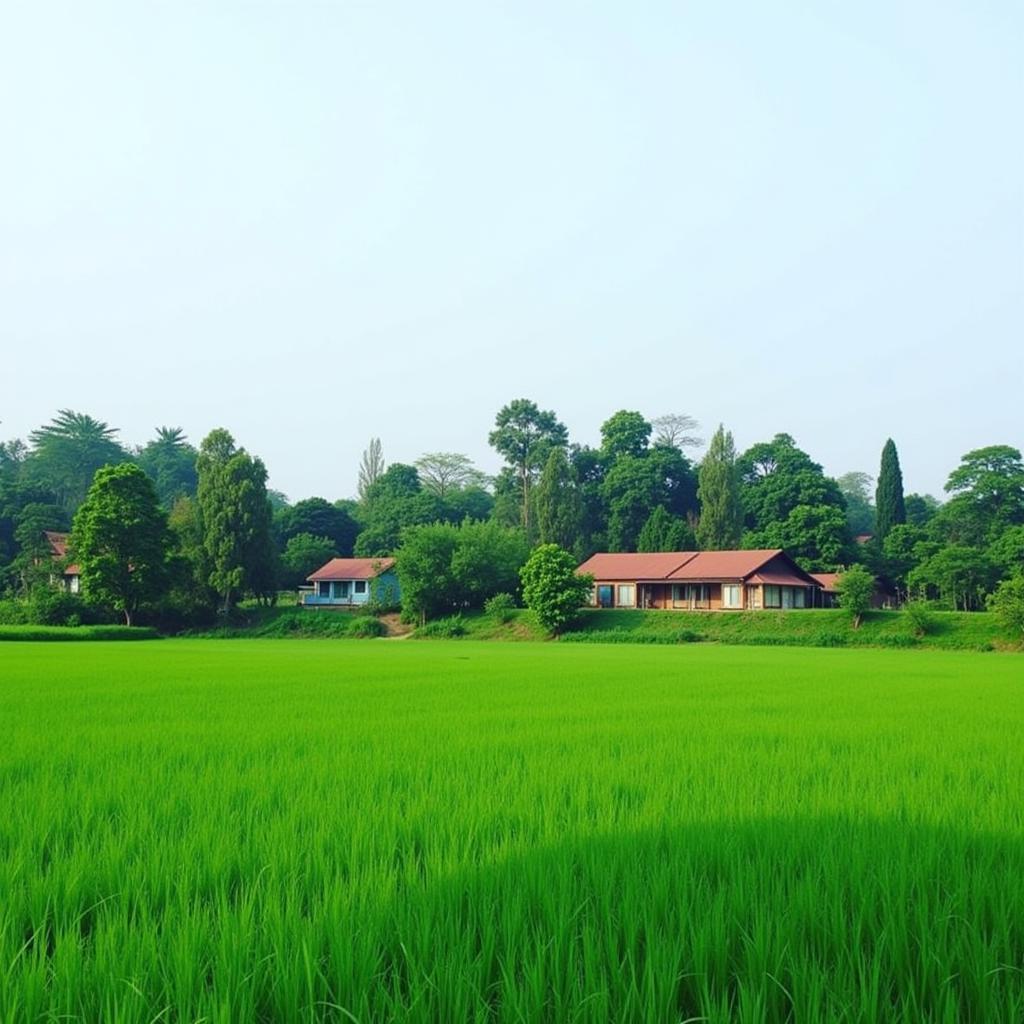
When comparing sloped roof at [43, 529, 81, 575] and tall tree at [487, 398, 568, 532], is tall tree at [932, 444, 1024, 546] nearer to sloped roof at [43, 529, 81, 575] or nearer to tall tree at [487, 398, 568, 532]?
tall tree at [487, 398, 568, 532]

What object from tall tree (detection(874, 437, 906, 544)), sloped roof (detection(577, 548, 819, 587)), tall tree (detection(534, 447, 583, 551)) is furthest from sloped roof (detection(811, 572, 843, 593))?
tall tree (detection(534, 447, 583, 551))

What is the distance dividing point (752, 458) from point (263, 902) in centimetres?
7309

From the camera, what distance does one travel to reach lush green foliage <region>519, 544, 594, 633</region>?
158ft

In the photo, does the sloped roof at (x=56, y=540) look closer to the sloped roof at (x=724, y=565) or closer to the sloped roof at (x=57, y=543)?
the sloped roof at (x=57, y=543)

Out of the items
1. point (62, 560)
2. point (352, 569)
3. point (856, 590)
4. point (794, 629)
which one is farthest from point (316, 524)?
point (856, 590)

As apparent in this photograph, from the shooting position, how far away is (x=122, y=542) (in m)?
49.3

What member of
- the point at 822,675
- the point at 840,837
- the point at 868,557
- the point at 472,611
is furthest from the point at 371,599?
the point at 840,837

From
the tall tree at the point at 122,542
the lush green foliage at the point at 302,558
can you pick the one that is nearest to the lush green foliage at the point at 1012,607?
the tall tree at the point at 122,542

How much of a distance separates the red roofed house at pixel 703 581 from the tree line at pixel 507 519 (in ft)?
18.7

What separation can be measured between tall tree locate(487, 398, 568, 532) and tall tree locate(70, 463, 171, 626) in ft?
117

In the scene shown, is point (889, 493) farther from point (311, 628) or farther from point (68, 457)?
point (68, 457)

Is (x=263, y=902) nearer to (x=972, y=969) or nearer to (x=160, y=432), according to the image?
(x=972, y=969)

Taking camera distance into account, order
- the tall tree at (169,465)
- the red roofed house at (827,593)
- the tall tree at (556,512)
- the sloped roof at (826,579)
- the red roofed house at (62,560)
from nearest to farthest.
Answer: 1. the sloped roof at (826,579)
2. the red roofed house at (827,593)
3. the red roofed house at (62,560)
4. the tall tree at (556,512)
5. the tall tree at (169,465)

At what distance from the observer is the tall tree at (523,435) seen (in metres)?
81.1
